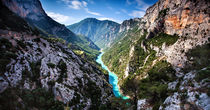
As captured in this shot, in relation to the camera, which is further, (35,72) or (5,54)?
(35,72)

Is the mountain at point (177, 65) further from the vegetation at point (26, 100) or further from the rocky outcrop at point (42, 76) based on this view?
the vegetation at point (26, 100)

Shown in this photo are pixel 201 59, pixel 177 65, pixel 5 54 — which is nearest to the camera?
pixel 5 54

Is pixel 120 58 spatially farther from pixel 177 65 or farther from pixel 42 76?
pixel 42 76

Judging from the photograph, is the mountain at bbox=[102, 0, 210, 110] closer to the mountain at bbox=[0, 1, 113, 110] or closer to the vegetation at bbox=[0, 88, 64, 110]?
the mountain at bbox=[0, 1, 113, 110]

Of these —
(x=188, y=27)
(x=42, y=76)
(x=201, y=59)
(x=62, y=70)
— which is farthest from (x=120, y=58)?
(x=42, y=76)

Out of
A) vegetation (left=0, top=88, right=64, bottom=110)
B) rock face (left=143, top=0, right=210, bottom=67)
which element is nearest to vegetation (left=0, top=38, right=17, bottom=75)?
vegetation (left=0, top=88, right=64, bottom=110)

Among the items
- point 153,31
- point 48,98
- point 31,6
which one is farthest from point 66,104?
point 31,6

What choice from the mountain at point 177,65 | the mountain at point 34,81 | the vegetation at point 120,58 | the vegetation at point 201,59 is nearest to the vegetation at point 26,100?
the mountain at point 34,81

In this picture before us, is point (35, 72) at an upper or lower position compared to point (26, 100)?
upper

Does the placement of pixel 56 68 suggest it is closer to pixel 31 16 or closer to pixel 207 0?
pixel 207 0
